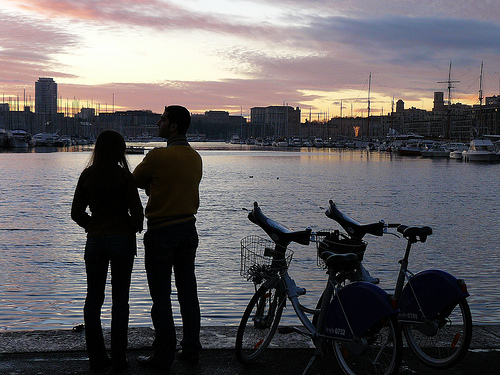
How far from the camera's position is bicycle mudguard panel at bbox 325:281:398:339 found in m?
4.73

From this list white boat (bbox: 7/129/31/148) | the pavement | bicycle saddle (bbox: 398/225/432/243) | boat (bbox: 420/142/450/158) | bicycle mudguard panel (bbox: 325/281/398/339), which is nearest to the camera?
bicycle mudguard panel (bbox: 325/281/398/339)

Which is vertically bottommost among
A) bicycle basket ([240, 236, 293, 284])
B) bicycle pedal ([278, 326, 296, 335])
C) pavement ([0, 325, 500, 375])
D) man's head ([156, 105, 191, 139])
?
pavement ([0, 325, 500, 375])

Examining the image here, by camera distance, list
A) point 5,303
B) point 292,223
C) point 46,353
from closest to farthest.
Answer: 1. point 46,353
2. point 5,303
3. point 292,223

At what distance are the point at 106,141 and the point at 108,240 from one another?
2.69ft

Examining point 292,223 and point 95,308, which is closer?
point 95,308

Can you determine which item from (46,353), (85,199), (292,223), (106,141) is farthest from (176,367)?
(292,223)

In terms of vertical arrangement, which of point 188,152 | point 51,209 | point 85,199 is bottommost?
point 51,209

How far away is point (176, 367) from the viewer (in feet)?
18.1

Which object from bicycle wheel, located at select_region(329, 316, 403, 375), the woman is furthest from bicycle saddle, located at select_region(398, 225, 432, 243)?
the woman

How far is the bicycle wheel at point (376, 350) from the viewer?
473 cm

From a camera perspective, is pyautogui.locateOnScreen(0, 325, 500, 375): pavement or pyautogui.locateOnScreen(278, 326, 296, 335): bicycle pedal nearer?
pyautogui.locateOnScreen(0, 325, 500, 375): pavement

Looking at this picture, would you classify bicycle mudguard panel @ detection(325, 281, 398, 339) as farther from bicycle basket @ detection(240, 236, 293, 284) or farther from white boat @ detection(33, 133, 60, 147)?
white boat @ detection(33, 133, 60, 147)

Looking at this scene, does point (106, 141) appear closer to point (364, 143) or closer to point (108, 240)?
point (108, 240)

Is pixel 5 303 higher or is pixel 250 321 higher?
pixel 250 321
